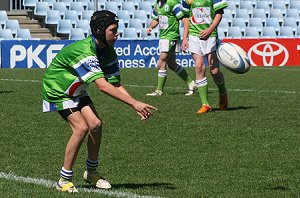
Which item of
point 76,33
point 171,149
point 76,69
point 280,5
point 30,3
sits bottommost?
point 76,33

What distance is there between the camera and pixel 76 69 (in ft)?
21.5

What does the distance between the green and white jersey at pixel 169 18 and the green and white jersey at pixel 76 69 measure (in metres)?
10.3

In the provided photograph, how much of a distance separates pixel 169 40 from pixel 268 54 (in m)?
12.8

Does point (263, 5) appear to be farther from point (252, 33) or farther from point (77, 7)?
point (77, 7)

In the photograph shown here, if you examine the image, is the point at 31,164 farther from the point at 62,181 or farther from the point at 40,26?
the point at 40,26

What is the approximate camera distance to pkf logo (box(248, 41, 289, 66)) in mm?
29016

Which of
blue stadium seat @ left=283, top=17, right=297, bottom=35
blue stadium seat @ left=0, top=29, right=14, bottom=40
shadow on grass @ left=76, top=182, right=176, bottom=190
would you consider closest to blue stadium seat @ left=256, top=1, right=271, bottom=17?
blue stadium seat @ left=283, top=17, right=297, bottom=35

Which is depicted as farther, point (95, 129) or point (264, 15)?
point (264, 15)

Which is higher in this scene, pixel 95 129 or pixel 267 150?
pixel 95 129

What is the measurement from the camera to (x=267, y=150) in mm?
9094

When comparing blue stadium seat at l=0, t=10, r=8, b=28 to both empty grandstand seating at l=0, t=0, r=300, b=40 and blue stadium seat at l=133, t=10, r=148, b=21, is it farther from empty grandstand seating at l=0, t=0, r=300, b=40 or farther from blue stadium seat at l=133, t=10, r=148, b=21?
blue stadium seat at l=133, t=10, r=148, b=21

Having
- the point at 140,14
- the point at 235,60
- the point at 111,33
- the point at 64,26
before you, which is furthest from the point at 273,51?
the point at 111,33

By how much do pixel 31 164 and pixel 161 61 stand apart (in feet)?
29.3

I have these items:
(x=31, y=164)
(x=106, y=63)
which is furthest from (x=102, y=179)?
(x=31, y=164)
